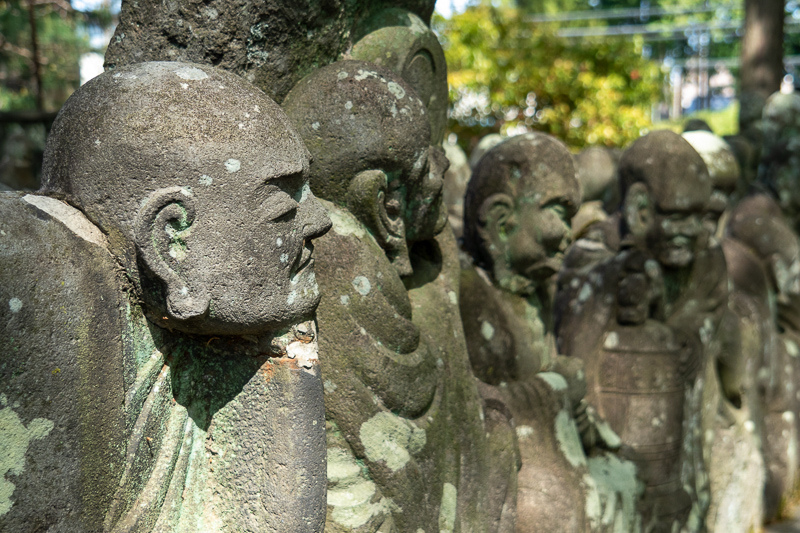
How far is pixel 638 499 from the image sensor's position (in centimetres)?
339

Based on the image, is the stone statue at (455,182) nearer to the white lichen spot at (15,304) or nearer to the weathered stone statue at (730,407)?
the weathered stone statue at (730,407)

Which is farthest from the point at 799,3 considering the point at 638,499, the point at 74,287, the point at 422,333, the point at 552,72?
the point at 74,287

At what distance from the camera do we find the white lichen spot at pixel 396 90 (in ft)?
6.98

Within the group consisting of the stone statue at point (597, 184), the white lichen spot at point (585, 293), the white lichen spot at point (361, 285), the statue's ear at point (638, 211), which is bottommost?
the stone statue at point (597, 184)

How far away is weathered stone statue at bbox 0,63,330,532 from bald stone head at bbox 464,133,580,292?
1440mm

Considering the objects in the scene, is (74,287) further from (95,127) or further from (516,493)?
(516,493)

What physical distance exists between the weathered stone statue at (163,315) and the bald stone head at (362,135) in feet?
1.21

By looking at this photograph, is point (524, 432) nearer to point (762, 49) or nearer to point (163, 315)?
point (163, 315)

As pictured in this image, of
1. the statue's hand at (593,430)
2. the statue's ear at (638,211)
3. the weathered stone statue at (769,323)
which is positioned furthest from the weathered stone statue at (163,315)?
the weathered stone statue at (769,323)

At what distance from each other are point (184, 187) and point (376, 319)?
0.68m

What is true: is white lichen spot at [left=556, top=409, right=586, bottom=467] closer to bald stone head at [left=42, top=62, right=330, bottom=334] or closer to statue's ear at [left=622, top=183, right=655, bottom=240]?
statue's ear at [left=622, top=183, right=655, bottom=240]

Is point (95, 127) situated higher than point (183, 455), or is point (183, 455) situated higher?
point (95, 127)

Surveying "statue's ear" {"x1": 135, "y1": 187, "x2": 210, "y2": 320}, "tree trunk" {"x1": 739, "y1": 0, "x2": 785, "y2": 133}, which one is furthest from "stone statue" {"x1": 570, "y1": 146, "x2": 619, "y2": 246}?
"statue's ear" {"x1": 135, "y1": 187, "x2": 210, "y2": 320}

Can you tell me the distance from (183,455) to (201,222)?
0.55 meters
